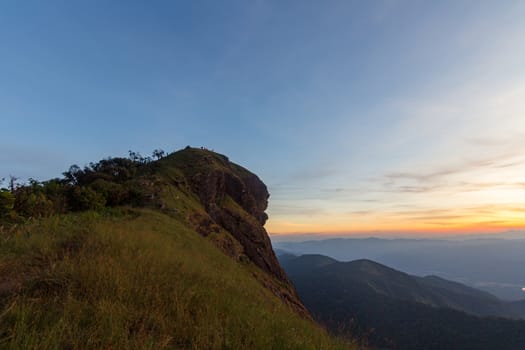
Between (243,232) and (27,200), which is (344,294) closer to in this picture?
(243,232)

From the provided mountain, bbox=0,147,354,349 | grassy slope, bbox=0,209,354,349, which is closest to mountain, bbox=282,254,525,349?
mountain, bbox=0,147,354,349

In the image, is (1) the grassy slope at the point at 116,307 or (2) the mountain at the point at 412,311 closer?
(1) the grassy slope at the point at 116,307

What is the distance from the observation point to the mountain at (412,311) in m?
88.2

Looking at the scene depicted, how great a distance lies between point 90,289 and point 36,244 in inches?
141

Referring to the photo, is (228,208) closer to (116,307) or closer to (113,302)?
(113,302)

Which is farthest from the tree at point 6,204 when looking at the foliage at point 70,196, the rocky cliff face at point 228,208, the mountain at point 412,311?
the mountain at point 412,311

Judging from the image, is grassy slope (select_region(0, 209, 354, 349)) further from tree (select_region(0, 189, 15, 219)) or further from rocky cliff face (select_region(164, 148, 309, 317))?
rocky cliff face (select_region(164, 148, 309, 317))

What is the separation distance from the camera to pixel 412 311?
115500mm

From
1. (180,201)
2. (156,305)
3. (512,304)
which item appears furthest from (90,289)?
(512,304)

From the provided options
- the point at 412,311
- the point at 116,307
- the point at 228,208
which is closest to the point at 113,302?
the point at 116,307

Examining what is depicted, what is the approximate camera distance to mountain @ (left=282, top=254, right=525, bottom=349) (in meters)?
88.2

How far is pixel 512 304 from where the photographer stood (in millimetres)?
184375

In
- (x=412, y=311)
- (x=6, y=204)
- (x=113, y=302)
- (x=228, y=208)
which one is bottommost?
(x=412, y=311)

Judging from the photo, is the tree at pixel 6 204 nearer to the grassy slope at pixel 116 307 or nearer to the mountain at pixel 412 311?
the grassy slope at pixel 116 307
